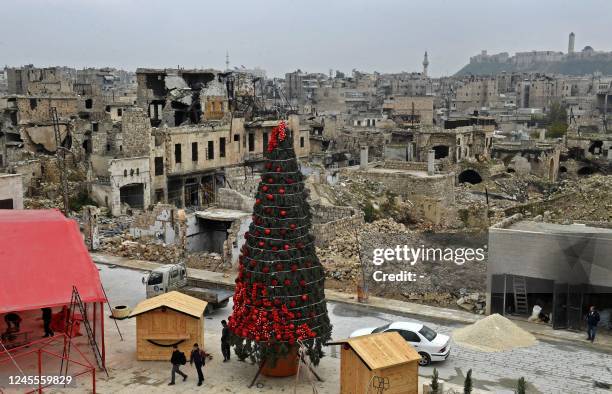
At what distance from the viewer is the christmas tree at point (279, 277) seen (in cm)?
1381

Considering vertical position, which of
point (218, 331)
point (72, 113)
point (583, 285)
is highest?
point (72, 113)

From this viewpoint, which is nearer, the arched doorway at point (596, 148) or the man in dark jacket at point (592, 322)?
the man in dark jacket at point (592, 322)

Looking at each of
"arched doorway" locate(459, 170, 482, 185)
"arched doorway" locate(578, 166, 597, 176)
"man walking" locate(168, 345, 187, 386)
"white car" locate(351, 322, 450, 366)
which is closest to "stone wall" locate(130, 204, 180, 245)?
"man walking" locate(168, 345, 187, 386)

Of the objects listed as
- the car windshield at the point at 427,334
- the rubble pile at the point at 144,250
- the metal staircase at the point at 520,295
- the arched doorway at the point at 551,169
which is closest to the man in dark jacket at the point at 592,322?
the metal staircase at the point at 520,295

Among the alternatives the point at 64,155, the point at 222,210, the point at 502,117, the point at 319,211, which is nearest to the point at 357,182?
the point at 319,211

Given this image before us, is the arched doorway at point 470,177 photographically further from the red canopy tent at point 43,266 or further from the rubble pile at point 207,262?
the red canopy tent at point 43,266

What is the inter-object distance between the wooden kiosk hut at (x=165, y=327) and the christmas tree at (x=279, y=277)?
4.19ft

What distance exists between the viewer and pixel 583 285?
17406 millimetres

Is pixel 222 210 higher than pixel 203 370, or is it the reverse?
pixel 222 210

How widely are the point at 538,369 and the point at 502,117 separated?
292 ft

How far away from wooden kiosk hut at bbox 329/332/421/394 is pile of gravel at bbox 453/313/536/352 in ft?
7.88

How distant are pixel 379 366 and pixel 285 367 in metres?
2.90

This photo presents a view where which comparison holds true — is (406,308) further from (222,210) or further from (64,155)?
(64,155)

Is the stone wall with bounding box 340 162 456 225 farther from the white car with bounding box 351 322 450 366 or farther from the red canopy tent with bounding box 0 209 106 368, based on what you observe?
the red canopy tent with bounding box 0 209 106 368
